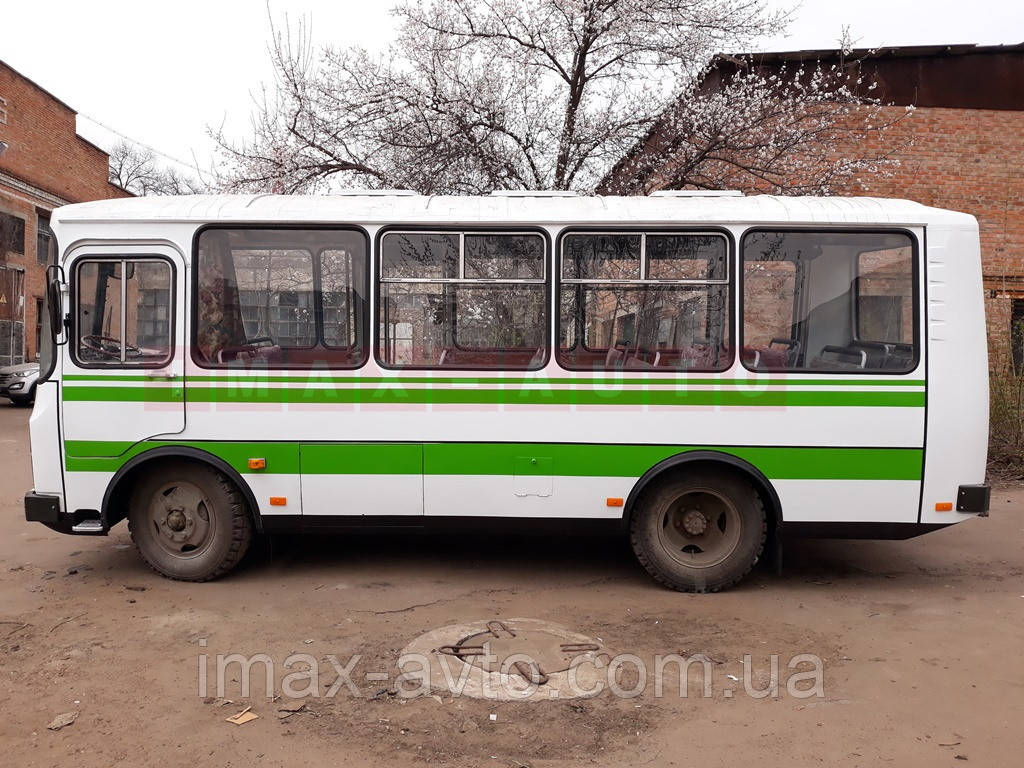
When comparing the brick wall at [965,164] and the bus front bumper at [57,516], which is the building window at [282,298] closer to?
the bus front bumper at [57,516]

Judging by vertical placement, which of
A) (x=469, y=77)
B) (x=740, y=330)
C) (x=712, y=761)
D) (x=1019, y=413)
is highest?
(x=469, y=77)

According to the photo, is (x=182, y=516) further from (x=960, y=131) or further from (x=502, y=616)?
(x=960, y=131)

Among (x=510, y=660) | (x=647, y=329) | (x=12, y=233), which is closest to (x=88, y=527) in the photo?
(x=510, y=660)

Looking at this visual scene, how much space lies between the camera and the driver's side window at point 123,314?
5398 millimetres

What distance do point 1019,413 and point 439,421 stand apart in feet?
26.8

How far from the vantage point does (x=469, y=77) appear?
42.9ft

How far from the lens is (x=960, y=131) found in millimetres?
14812

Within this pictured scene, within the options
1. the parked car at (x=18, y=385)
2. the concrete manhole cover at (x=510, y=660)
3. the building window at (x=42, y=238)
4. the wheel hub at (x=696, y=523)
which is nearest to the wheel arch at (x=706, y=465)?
the wheel hub at (x=696, y=523)

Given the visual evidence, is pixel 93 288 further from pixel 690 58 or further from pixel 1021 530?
pixel 690 58

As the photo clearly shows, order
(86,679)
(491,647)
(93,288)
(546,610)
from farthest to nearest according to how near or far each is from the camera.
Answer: (93,288) → (546,610) → (491,647) → (86,679)

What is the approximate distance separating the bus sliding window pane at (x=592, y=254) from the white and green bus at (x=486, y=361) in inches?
0.6

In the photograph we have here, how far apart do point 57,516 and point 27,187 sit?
2122cm

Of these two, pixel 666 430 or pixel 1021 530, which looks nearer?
pixel 666 430

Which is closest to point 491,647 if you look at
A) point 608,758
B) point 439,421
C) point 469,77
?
point 608,758
